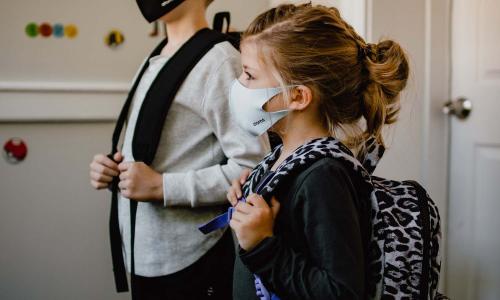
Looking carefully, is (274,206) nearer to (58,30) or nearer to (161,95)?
(161,95)

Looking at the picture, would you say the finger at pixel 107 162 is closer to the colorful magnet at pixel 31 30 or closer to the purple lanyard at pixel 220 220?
the purple lanyard at pixel 220 220

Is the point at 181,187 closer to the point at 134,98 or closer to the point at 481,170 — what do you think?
the point at 134,98

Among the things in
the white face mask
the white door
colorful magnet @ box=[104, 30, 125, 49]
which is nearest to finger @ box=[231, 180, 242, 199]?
the white face mask

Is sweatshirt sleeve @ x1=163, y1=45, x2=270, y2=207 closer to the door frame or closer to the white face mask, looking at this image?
the white face mask

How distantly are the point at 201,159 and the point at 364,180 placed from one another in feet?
1.66

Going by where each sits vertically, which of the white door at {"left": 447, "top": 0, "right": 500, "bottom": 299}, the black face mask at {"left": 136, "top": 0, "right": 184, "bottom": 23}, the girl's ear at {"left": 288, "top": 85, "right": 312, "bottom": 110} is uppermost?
the black face mask at {"left": 136, "top": 0, "right": 184, "bottom": 23}

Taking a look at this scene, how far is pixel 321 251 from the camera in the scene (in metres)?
0.82

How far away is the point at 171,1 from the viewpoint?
1.30 m

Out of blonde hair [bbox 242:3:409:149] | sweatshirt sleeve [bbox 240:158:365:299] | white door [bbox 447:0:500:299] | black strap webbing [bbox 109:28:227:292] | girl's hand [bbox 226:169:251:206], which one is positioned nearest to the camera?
sweatshirt sleeve [bbox 240:158:365:299]

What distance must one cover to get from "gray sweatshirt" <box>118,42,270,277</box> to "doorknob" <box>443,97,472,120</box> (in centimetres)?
73

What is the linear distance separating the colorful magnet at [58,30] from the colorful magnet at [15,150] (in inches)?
14.9

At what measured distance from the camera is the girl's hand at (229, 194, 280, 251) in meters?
0.87

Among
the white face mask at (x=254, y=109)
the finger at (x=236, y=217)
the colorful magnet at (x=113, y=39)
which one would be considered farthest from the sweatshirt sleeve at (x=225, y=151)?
the colorful magnet at (x=113, y=39)

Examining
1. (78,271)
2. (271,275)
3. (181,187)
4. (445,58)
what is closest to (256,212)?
(271,275)
